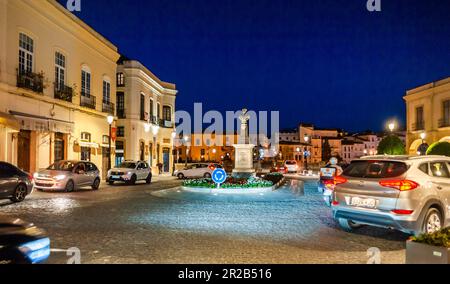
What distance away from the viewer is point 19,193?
547 inches

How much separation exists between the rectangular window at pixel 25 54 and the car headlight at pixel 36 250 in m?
17.2

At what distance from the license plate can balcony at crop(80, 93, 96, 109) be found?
2215 centimetres

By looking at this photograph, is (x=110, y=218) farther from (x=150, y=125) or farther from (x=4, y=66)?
(x=150, y=125)

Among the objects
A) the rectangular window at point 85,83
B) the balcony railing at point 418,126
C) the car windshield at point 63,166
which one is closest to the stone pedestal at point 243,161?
the car windshield at point 63,166

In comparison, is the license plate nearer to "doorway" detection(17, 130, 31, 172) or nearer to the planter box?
the planter box

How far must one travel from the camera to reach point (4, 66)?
18484 mm

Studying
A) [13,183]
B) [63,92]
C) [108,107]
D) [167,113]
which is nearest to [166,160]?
[167,113]

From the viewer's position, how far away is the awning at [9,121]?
1705 centimetres

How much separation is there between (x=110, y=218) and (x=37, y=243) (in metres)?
5.50

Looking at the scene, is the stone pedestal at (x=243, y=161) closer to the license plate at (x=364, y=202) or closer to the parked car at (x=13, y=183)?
the parked car at (x=13, y=183)

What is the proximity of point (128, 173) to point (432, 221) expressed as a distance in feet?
62.4

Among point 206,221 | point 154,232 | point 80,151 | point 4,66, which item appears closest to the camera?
point 154,232

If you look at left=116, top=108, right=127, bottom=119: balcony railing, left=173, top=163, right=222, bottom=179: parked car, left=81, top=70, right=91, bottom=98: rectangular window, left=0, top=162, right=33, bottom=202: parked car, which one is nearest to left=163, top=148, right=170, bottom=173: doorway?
left=116, top=108, right=127, bottom=119: balcony railing
